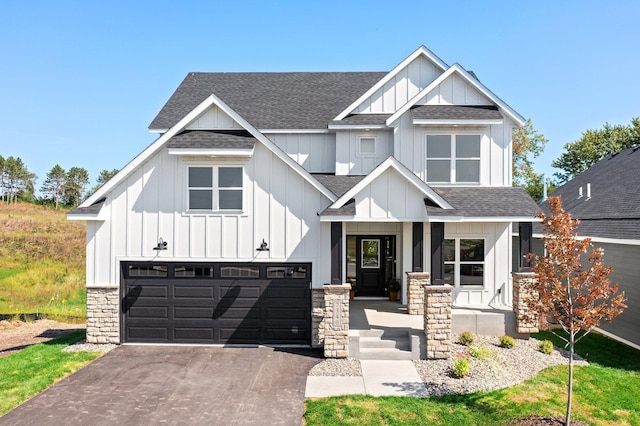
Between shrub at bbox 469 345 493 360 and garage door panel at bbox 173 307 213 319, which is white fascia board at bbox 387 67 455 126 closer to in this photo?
shrub at bbox 469 345 493 360

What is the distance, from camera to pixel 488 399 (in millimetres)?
8055

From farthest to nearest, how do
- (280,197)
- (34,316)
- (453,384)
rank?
(34,316)
(280,197)
(453,384)

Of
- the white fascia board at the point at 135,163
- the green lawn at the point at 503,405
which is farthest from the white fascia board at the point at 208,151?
the green lawn at the point at 503,405

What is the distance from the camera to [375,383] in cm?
898

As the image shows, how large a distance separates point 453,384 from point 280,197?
21.5 ft

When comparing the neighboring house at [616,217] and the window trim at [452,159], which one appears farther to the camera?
the window trim at [452,159]

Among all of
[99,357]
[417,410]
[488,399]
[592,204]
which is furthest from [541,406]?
[592,204]

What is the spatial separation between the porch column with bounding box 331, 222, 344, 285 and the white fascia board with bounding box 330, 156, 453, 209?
0.68 m

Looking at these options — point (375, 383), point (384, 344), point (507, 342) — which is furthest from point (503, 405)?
point (507, 342)

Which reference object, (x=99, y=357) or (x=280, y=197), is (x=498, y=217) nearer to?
(x=280, y=197)

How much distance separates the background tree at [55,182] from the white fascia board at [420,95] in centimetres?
8155

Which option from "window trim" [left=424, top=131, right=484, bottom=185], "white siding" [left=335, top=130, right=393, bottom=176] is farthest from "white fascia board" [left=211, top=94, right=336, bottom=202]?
"window trim" [left=424, top=131, right=484, bottom=185]

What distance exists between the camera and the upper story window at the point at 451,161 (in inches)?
545

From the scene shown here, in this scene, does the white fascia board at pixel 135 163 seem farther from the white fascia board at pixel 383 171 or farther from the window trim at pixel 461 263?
the window trim at pixel 461 263
